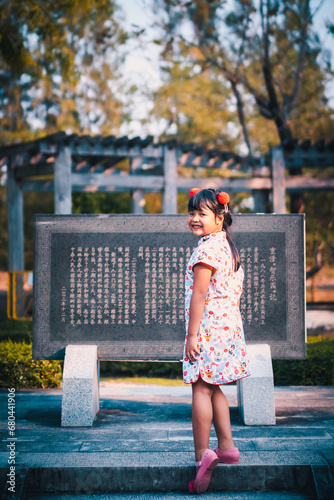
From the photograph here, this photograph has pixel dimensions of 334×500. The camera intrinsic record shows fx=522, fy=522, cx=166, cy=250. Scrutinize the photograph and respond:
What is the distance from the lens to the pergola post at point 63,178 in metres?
8.95

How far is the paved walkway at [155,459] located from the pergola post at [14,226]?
7033 millimetres

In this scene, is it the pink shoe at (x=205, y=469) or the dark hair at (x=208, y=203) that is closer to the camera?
the pink shoe at (x=205, y=469)

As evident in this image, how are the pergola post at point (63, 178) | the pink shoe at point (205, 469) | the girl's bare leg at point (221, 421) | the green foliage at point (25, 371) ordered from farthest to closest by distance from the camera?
the pergola post at point (63, 178), the green foliage at point (25, 371), the girl's bare leg at point (221, 421), the pink shoe at point (205, 469)

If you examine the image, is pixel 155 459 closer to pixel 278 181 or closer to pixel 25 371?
pixel 25 371

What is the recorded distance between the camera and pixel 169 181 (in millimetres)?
9727

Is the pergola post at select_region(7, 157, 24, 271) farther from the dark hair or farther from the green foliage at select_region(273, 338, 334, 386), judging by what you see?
the dark hair

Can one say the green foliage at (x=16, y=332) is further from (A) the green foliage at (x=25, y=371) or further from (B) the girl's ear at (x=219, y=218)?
(B) the girl's ear at (x=219, y=218)

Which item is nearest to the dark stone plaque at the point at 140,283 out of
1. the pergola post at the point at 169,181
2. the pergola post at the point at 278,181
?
the pergola post at the point at 169,181

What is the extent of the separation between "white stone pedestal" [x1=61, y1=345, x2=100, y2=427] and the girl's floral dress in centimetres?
116

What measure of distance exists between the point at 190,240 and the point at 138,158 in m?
6.23

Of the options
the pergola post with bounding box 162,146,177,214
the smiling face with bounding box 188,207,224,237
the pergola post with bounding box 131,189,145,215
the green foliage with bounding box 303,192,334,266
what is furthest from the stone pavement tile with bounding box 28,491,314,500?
the green foliage with bounding box 303,192,334,266

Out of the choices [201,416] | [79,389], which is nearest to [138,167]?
[79,389]

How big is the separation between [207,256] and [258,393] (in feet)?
4.81

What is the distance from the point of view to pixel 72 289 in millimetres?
Answer: 4020
